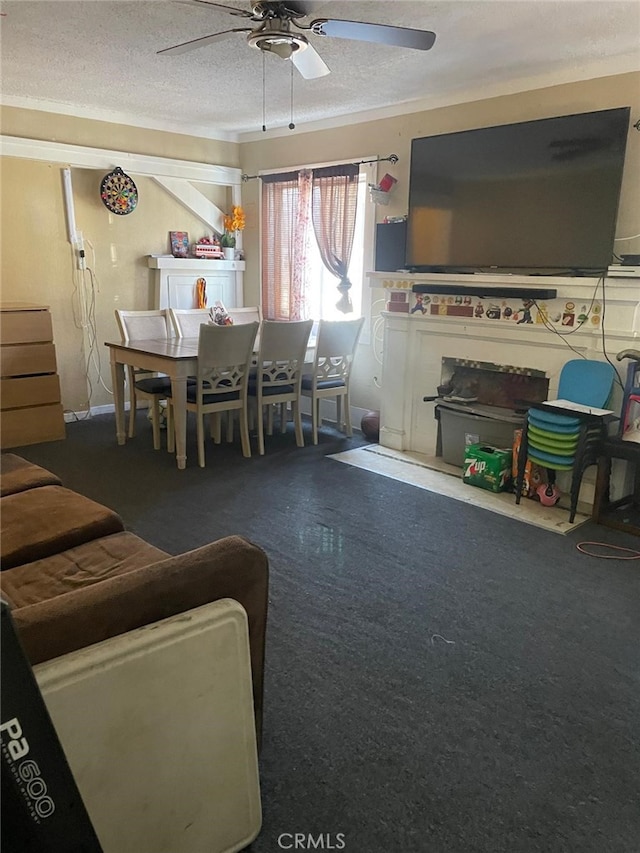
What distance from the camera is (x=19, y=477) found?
2555mm

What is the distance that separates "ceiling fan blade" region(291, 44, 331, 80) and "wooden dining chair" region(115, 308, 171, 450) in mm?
2247

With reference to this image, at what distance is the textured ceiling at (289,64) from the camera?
9.30 ft

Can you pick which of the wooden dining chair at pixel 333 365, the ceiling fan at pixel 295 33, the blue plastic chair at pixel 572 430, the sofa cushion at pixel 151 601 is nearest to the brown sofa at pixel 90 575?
the sofa cushion at pixel 151 601

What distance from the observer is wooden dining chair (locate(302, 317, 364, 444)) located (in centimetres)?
462

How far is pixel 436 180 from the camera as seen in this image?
4.15 meters

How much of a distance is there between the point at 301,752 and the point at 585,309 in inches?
111

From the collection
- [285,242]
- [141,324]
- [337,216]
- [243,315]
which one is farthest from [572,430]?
[285,242]

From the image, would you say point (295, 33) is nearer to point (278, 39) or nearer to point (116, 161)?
point (278, 39)

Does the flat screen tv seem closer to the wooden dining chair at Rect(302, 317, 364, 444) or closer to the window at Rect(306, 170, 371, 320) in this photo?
the wooden dining chair at Rect(302, 317, 364, 444)

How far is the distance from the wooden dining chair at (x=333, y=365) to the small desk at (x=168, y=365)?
0.92 metres

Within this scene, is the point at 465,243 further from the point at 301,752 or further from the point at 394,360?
the point at 301,752

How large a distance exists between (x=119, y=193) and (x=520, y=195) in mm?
3311

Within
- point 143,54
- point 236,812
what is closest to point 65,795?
point 236,812

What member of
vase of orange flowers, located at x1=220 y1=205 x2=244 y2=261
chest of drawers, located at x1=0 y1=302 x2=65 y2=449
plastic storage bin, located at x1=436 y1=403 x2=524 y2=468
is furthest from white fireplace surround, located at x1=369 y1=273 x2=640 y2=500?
chest of drawers, located at x1=0 y1=302 x2=65 y2=449
